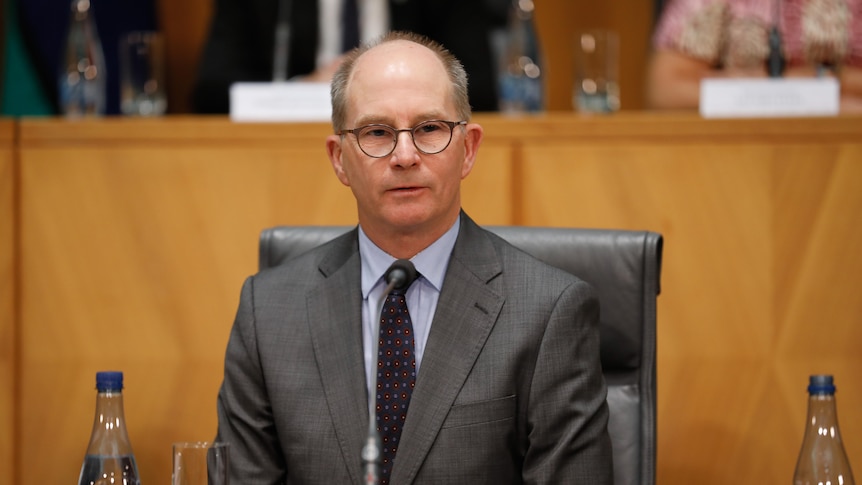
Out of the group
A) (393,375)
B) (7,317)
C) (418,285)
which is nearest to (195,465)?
(393,375)

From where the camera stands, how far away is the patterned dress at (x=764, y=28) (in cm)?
327

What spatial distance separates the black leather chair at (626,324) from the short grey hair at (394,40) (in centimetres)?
32

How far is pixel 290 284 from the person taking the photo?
2055 millimetres

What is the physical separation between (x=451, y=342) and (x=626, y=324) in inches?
13.2

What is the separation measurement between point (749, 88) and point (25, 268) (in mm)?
1716

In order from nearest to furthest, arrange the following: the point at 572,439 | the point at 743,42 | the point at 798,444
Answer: the point at 572,439 → the point at 798,444 → the point at 743,42

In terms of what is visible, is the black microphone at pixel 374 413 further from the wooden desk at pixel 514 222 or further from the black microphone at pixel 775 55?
the black microphone at pixel 775 55

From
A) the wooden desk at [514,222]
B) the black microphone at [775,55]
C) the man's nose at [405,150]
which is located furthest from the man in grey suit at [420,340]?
the black microphone at [775,55]

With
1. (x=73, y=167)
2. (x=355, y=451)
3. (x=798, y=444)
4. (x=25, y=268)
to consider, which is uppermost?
(x=73, y=167)

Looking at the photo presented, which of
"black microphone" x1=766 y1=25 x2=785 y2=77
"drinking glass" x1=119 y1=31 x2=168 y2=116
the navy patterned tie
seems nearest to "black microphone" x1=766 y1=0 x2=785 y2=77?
"black microphone" x1=766 y1=25 x2=785 y2=77

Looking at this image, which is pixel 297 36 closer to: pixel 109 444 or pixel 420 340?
pixel 420 340

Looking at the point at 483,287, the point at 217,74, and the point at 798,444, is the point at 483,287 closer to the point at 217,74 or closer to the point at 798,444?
the point at 798,444

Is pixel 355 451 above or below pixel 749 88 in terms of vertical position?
below

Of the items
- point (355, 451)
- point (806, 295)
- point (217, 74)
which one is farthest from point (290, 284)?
point (217, 74)
